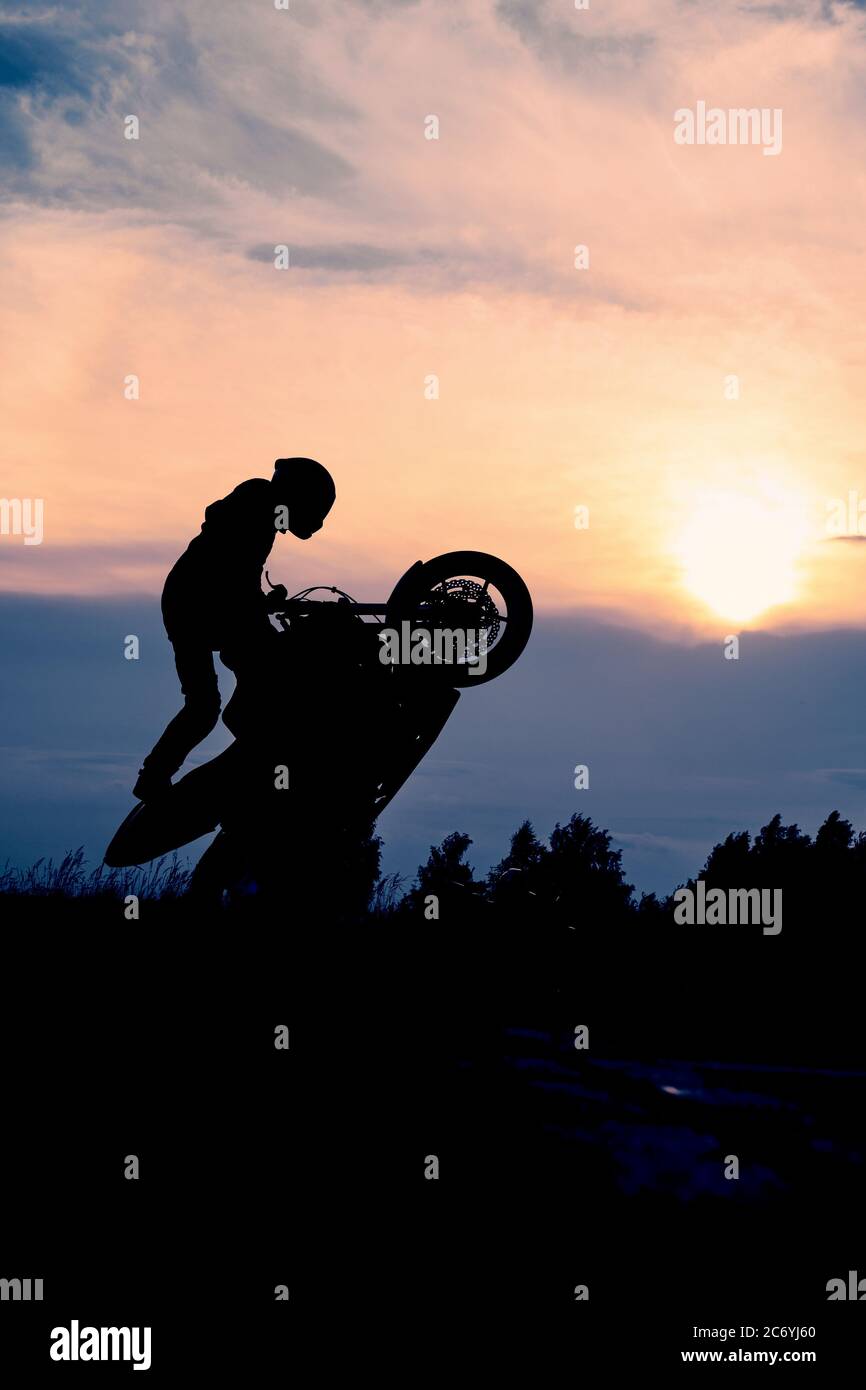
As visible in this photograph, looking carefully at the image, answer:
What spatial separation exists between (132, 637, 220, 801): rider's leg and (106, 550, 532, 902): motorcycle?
0.13m

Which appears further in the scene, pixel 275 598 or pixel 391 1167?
pixel 275 598

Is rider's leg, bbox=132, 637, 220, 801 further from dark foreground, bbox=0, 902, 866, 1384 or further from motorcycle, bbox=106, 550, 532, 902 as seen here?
dark foreground, bbox=0, 902, 866, 1384

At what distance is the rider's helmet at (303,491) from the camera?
29.6 feet

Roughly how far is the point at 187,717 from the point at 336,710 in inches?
41.3

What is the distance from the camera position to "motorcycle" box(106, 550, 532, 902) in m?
9.02

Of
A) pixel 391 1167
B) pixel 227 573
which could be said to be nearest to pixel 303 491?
pixel 227 573

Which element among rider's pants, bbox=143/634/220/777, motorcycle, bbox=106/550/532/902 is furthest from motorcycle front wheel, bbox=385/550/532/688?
rider's pants, bbox=143/634/220/777

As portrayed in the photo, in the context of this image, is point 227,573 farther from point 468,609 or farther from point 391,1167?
point 391,1167

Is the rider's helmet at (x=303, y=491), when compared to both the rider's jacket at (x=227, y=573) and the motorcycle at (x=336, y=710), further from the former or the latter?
the motorcycle at (x=336, y=710)

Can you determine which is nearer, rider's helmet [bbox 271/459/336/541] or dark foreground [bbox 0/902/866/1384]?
dark foreground [bbox 0/902/866/1384]

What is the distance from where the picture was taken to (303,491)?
9031 millimetres

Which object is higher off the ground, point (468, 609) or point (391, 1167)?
point (468, 609)

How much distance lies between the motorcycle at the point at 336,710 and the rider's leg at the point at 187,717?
13cm
